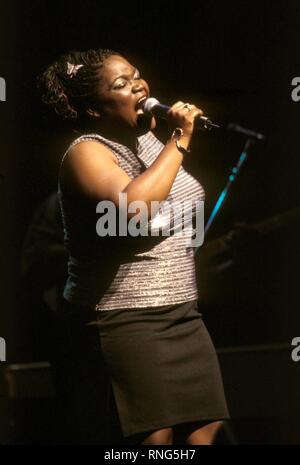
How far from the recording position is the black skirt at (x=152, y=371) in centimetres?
145

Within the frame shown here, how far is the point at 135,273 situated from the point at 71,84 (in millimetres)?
471

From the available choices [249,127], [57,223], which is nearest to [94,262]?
[57,223]

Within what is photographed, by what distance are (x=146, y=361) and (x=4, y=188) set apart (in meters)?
1.46

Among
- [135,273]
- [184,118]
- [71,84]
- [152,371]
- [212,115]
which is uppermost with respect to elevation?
[212,115]

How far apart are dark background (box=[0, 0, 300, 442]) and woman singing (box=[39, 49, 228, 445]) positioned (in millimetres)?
927

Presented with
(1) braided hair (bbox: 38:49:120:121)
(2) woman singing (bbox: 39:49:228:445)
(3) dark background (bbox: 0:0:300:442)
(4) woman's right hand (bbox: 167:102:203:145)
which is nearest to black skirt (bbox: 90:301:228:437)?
(2) woman singing (bbox: 39:49:228:445)

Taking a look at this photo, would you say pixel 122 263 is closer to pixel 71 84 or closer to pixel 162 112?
pixel 162 112

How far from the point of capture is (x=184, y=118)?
147 centimetres

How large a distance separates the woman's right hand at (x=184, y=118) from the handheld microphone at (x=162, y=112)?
→ 12 millimetres

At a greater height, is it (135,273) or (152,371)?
(135,273)

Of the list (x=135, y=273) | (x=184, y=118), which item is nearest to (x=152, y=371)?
(x=135, y=273)

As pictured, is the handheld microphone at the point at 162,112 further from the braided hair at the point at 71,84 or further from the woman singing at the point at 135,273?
the braided hair at the point at 71,84

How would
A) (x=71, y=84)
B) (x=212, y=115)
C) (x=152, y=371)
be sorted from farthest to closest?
(x=212, y=115), (x=71, y=84), (x=152, y=371)

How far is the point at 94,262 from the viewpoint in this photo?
1492 mm
